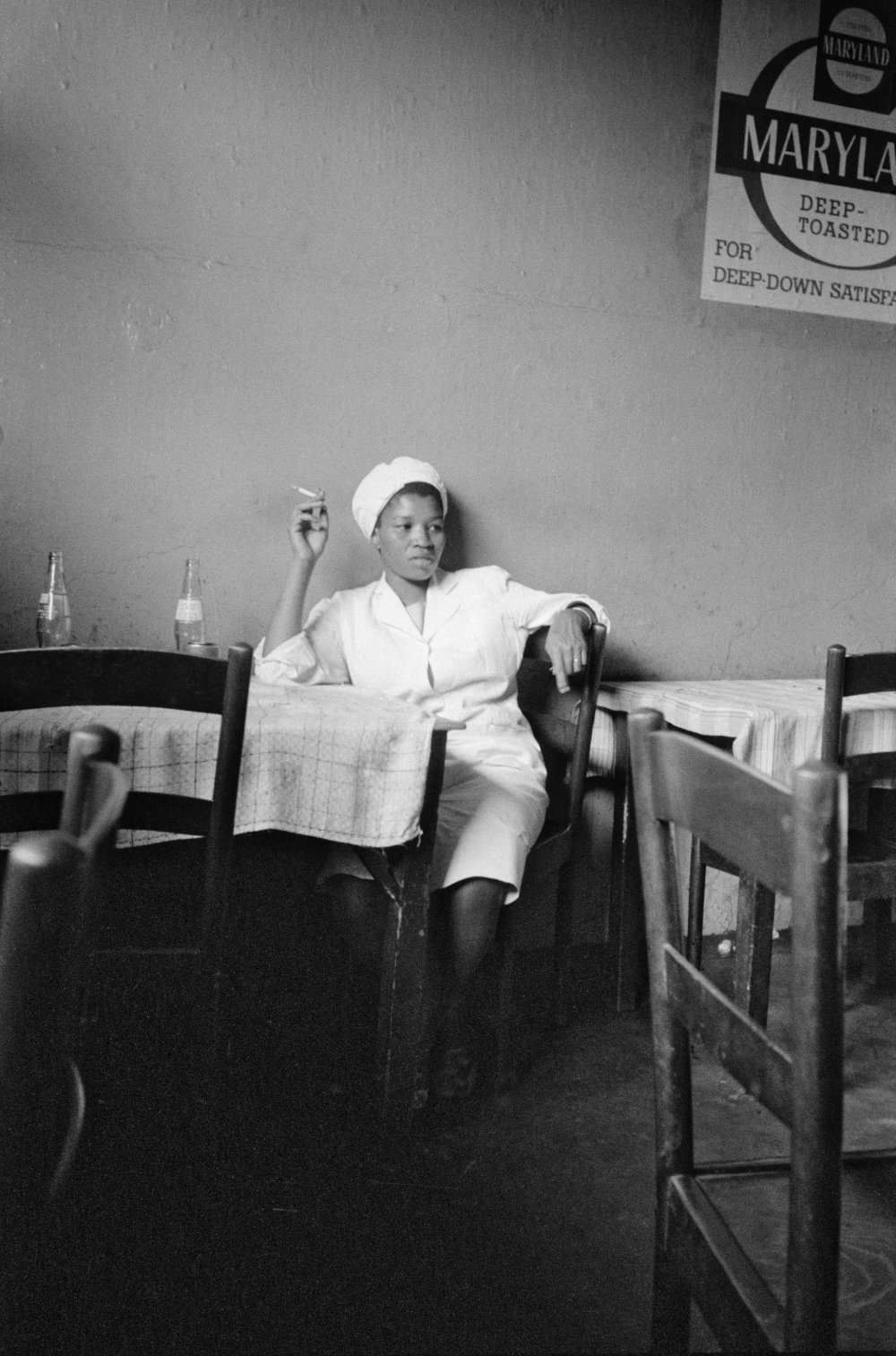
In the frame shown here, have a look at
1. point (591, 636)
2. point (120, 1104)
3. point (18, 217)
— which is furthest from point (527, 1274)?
point (18, 217)

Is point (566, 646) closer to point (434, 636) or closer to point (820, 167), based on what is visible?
point (434, 636)

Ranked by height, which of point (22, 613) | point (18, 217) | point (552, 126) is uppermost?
point (552, 126)

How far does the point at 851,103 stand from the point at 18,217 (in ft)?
8.26

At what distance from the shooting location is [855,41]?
3.54 meters

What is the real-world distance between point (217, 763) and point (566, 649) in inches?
43.7

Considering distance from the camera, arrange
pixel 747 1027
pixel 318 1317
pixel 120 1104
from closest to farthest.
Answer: pixel 747 1027
pixel 318 1317
pixel 120 1104

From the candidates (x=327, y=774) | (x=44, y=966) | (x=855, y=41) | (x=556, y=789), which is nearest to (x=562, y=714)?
(x=556, y=789)

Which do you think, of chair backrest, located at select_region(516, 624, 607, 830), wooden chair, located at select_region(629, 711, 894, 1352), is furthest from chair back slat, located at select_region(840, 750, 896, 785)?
wooden chair, located at select_region(629, 711, 894, 1352)

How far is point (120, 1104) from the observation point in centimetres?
238

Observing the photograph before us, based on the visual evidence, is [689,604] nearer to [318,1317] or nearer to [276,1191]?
[276,1191]

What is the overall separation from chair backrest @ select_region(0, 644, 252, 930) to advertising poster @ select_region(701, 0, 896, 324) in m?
2.30

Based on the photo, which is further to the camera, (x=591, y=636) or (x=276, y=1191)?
(x=591, y=636)

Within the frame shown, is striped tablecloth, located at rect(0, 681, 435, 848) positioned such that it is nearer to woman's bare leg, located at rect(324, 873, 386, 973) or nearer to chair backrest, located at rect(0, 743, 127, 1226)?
woman's bare leg, located at rect(324, 873, 386, 973)

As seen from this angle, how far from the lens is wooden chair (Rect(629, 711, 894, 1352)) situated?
0.87m
